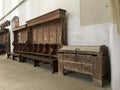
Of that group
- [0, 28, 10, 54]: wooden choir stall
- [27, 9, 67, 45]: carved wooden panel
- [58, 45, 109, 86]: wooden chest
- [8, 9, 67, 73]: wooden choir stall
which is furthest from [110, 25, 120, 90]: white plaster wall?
[0, 28, 10, 54]: wooden choir stall

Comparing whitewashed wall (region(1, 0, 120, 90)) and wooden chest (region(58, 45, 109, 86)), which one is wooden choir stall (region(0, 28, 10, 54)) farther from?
wooden chest (region(58, 45, 109, 86))

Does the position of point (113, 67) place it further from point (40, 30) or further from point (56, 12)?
point (40, 30)

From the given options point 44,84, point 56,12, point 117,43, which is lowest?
point 44,84

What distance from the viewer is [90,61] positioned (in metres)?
3.10

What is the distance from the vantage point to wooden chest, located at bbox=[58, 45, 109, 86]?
116 inches

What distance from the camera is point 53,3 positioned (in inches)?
208

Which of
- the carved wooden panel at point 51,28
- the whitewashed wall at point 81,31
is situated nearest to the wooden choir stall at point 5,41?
the carved wooden panel at point 51,28

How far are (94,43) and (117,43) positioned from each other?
4.19 ft

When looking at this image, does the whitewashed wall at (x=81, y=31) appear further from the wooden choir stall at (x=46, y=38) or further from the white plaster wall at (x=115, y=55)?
the wooden choir stall at (x=46, y=38)

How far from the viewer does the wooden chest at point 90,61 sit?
116 inches

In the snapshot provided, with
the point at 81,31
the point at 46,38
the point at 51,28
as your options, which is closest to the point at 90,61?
the point at 81,31

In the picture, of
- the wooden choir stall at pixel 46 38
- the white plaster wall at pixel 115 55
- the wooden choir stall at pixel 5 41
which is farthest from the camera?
the wooden choir stall at pixel 5 41

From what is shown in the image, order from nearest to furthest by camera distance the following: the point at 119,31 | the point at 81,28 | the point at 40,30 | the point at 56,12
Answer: the point at 119,31, the point at 81,28, the point at 56,12, the point at 40,30

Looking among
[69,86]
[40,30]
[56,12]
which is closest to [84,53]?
[69,86]
